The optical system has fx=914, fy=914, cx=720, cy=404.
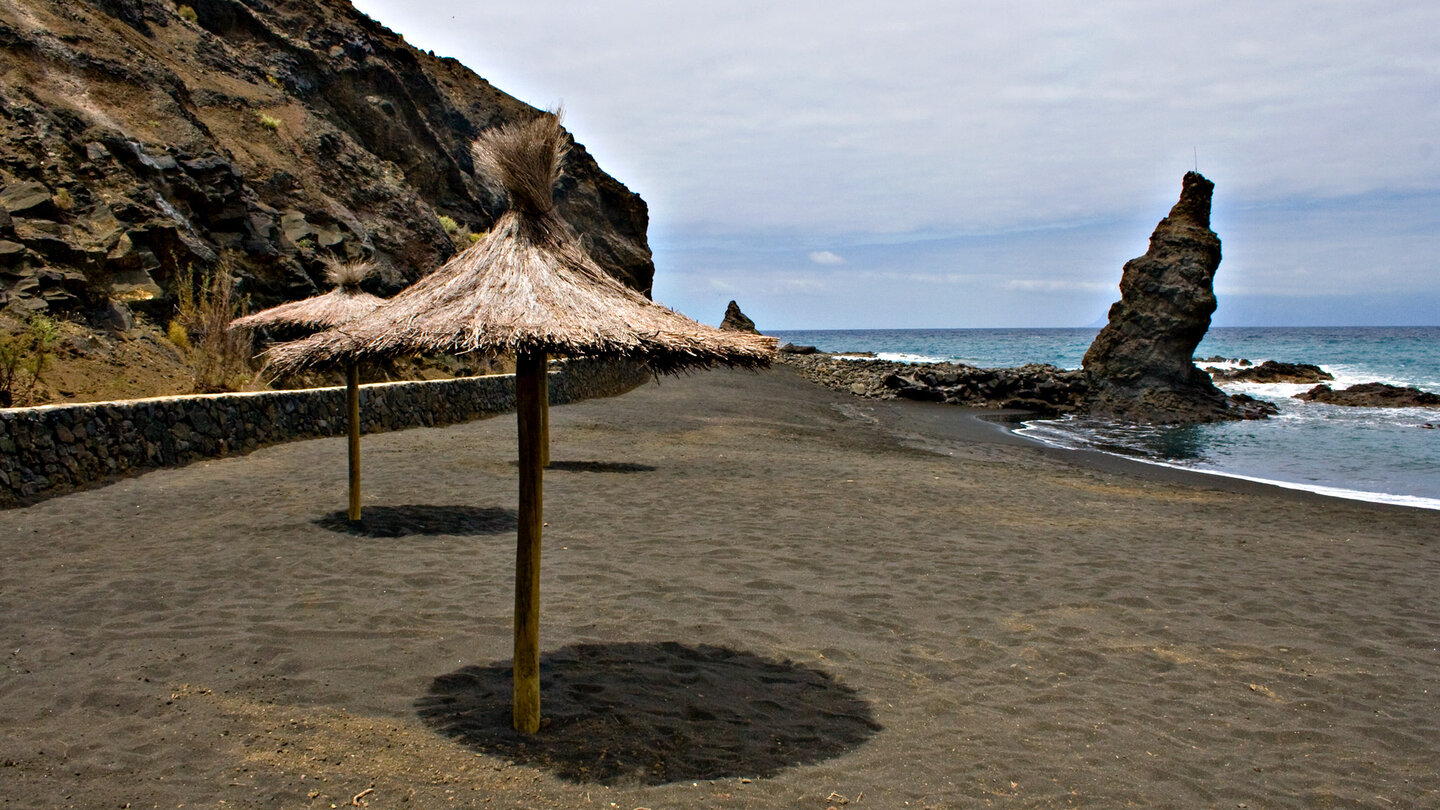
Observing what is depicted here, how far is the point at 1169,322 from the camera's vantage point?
3141 centimetres

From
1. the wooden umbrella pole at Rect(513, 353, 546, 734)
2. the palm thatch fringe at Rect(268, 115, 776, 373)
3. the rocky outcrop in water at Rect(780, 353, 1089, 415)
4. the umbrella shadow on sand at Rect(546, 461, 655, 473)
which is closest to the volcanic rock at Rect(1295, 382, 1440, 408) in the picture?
the rocky outcrop in water at Rect(780, 353, 1089, 415)

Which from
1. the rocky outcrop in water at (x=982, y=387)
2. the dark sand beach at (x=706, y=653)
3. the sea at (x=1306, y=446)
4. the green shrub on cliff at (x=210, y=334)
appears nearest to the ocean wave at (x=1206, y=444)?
the sea at (x=1306, y=446)

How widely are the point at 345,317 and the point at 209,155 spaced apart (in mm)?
12328

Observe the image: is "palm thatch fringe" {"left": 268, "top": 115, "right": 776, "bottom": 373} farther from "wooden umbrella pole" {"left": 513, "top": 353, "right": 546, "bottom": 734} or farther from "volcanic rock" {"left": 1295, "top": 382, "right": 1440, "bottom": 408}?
"volcanic rock" {"left": 1295, "top": 382, "right": 1440, "bottom": 408}

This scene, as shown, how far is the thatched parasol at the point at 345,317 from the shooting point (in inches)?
359

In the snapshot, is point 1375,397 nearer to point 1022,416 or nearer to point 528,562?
point 1022,416

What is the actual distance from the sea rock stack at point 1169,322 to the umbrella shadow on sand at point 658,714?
28093 millimetres

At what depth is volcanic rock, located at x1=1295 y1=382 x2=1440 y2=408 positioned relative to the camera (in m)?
33.5

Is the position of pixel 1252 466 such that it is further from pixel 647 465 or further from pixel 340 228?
pixel 340 228

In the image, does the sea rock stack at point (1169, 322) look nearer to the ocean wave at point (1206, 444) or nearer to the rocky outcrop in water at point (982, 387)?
the rocky outcrop in water at point (982, 387)

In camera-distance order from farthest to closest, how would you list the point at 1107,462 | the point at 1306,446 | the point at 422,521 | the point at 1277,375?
the point at 1277,375, the point at 1306,446, the point at 1107,462, the point at 422,521

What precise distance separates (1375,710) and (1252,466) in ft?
50.4

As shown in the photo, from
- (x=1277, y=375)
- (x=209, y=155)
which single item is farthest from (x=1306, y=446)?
(x=1277, y=375)

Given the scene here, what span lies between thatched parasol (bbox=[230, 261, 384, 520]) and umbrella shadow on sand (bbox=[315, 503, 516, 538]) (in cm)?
26
